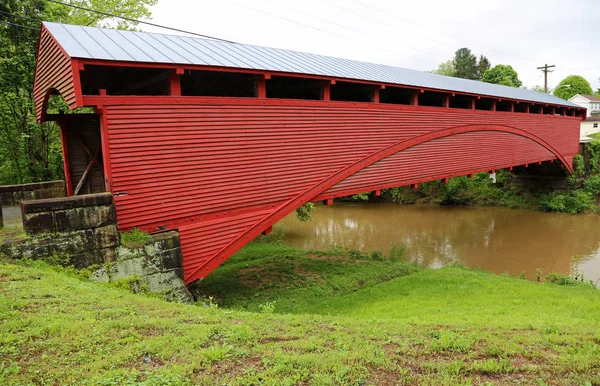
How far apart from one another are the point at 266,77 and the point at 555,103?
1909 cm

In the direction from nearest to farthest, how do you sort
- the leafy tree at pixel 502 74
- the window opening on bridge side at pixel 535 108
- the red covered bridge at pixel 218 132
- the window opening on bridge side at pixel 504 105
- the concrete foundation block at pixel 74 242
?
the concrete foundation block at pixel 74 242
the red covered bridge at pixel 218 132
the window opening on bridge side at pixel 504 105
the window opening on bridge side at pixel 535 108
the leafy tree at pixel 502 74

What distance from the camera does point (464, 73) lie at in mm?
59094

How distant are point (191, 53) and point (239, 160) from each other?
2.67 meters

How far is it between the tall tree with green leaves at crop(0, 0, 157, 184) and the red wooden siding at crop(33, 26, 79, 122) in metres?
4.72

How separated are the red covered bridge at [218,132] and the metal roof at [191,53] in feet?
0.14

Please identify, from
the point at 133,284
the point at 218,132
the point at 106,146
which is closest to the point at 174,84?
the point at 218,132

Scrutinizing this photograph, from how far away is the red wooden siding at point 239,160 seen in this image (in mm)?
7527

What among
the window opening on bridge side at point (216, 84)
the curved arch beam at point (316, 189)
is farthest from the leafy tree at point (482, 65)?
the window opening on bridge side at point (216, 84)

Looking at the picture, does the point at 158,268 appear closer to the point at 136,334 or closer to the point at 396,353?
the point at 136,334

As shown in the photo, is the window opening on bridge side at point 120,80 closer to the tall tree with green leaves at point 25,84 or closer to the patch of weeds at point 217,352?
the tall tree with green leaves at point 25,84

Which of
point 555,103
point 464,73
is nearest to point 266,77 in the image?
point 555,103

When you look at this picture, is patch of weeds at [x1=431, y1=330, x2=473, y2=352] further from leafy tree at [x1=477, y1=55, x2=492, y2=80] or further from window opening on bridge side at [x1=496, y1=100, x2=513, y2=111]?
leafy tree at [x1=477, y1=55, x2=492, y2=80]

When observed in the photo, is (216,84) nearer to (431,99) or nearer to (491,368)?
(431,99)

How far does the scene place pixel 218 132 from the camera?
8.49 metres
